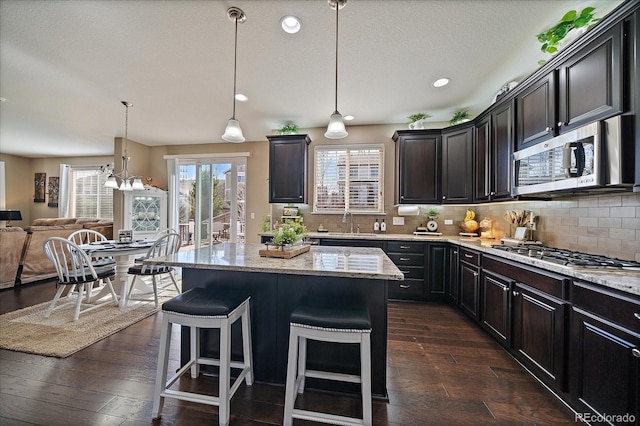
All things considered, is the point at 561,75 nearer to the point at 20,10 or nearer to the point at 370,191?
the point at 370,191

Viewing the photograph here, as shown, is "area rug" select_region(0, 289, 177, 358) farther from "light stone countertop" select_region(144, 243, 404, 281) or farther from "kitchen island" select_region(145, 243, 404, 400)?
"light stone countertop" select_region(144, 243, 404, 281)

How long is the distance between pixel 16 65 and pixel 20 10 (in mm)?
1208

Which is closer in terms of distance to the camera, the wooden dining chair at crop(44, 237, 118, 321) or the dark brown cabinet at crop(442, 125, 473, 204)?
the wooden dining chair at crop(44, 237, 118, 321)

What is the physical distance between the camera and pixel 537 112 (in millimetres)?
2273

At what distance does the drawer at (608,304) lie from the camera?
49.1 inches

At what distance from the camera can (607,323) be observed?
1380mm

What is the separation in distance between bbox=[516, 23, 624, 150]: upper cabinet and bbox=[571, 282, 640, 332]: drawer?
1087mm

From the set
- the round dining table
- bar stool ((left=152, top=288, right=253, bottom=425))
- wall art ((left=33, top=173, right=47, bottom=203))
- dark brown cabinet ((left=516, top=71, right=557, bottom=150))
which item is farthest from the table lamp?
dark brown cabinet ((left=516, top=71, right=557, bottom=150))

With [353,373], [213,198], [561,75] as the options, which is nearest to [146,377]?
[353,373]

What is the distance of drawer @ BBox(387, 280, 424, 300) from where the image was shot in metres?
3.66

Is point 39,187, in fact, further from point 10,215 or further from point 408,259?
point 408,259

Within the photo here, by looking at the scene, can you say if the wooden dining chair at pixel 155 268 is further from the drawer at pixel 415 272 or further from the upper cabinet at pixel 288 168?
the drawer at pixel 415 272

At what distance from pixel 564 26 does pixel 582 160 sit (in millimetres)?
1173

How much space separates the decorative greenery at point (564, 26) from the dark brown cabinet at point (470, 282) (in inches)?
78.6
